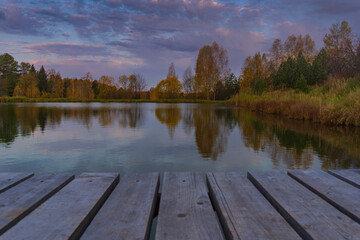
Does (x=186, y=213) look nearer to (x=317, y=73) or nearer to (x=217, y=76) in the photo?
(x=317, y=73)

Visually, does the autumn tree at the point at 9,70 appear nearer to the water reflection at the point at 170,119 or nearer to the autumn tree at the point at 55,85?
the autumn tree at the point at 55,85

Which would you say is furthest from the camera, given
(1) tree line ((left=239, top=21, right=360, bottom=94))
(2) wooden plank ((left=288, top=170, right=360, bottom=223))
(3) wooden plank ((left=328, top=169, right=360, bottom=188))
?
(1) tree line ((left=239, top=21, right=360, bottom=94))

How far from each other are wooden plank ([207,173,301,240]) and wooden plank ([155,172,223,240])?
8cm

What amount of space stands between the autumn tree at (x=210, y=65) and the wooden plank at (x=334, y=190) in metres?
47.0

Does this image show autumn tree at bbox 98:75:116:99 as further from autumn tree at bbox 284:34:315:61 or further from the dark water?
the dark water

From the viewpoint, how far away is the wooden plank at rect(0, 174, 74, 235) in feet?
4.34

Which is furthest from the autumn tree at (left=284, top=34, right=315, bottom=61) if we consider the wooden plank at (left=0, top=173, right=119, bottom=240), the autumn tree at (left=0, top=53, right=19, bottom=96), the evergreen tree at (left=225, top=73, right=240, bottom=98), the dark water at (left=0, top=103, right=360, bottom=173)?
the autumn tree at (left=0, top=53, right=19, bottom=96)

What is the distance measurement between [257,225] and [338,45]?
53.1 meters

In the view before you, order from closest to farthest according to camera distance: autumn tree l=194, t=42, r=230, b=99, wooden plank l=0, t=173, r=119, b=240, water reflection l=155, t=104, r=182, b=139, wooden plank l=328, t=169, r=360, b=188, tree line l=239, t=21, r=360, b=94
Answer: wooden plank l=0, t=173, r=119, b=240 → wooden plank l=328, t=169, r=360, b=188 → water reflection l=155, t=104, r=182, b=139 → tree line l=239, t=21, r=360, b=94 → autumn tree l=194, t=42, r=230, b=99

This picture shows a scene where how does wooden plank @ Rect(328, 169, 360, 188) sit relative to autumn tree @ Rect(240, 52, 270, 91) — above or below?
below

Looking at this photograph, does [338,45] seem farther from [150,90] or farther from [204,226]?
[204,226]

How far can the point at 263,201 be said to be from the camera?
159cm

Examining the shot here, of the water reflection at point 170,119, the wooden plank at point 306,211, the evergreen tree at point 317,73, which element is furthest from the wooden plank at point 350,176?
the evergreen tree at point 317,73

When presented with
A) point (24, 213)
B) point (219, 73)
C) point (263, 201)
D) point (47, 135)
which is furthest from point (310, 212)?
point (219, 73)
